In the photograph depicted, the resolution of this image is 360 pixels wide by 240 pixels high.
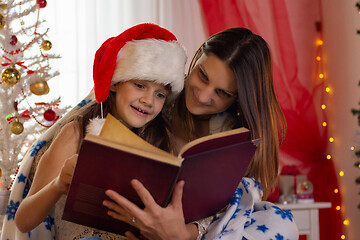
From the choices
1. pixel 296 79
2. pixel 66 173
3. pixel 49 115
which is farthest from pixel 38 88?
pixel 296 79

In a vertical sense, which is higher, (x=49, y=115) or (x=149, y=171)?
(x=149, y=171)

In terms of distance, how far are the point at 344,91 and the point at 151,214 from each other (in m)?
2.51

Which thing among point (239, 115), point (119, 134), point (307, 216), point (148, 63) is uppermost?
point (148, 63)

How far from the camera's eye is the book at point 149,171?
0.95 m

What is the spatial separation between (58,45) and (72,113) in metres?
1.66

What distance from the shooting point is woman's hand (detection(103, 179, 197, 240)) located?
3.42 feet

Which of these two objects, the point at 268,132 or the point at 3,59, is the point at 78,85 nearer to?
the point at 3,59

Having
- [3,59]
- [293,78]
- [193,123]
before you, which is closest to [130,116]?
[193,123]

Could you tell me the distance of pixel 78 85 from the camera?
3092 mm

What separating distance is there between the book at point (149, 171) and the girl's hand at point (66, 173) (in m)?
0.05

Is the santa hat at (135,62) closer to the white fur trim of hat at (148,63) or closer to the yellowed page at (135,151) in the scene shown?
the white fur trim of hat at (148,63)

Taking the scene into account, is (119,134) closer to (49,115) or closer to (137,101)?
(137,101)

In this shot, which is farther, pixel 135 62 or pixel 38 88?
pixel 38 88

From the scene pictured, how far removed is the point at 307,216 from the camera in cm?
284
